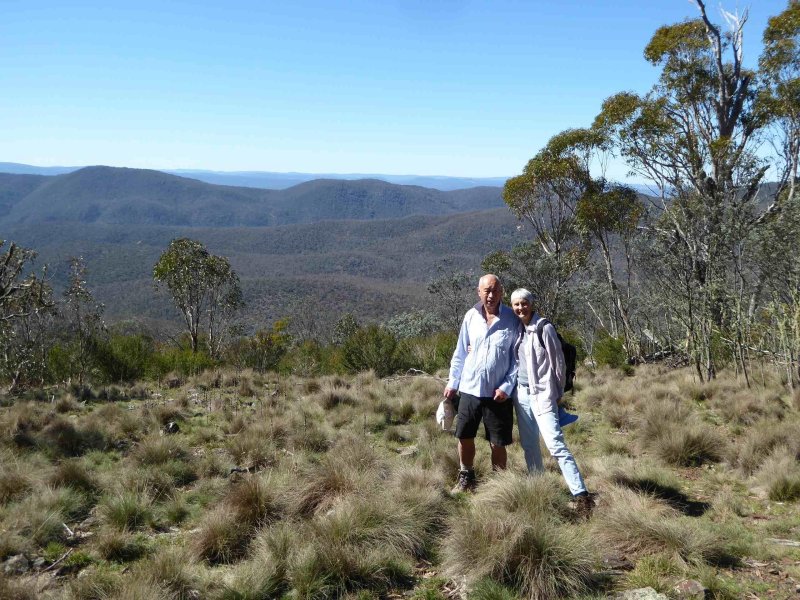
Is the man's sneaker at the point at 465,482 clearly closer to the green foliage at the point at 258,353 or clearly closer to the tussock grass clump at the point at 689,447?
the tussock grass clump at the point at 689,447

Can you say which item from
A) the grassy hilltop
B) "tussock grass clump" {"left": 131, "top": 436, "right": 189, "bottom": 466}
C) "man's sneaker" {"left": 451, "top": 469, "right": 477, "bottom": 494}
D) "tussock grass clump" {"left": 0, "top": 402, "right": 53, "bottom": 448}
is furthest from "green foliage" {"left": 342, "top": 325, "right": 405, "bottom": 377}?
"man's sneaker" {"left": 451, "top": 469, "right": 477, "bottom": 494}

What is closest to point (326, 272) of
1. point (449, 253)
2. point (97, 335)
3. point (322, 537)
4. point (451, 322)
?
point (449, 253)

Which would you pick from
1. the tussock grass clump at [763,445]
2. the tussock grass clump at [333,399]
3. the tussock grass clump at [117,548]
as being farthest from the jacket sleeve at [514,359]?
the tussock grass clump at [333,399]

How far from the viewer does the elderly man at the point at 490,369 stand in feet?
14.9

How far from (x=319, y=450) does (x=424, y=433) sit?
1.34 m

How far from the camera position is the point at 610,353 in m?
16.4

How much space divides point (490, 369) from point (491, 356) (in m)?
A: 0.11

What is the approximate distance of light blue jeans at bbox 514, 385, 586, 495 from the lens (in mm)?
4234

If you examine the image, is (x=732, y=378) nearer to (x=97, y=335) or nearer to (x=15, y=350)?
(x=97, y=335)

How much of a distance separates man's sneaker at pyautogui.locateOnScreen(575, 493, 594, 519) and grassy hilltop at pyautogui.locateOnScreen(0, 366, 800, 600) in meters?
0.07

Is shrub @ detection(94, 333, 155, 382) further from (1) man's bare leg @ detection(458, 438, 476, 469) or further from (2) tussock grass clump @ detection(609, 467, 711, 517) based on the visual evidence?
(2) tussock grass clump @ detection(609, 467, 711, 517)

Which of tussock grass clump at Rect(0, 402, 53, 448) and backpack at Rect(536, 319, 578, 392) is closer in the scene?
backpack at Rect(536, 319, 578, 392)

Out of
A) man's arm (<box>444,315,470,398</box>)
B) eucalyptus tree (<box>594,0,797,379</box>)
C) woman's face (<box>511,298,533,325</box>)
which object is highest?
eucalyptus tree (<box>594,0,797,379</box>)

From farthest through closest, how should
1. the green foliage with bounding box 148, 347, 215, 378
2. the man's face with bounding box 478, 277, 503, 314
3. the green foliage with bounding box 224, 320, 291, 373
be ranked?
1. the green foliage with bounding box 224, 320, 291, 373
2. the green foliage with bounding box 148, 347, 215, 378
3. the man's face with bounding box 478, 277, 503, 314
